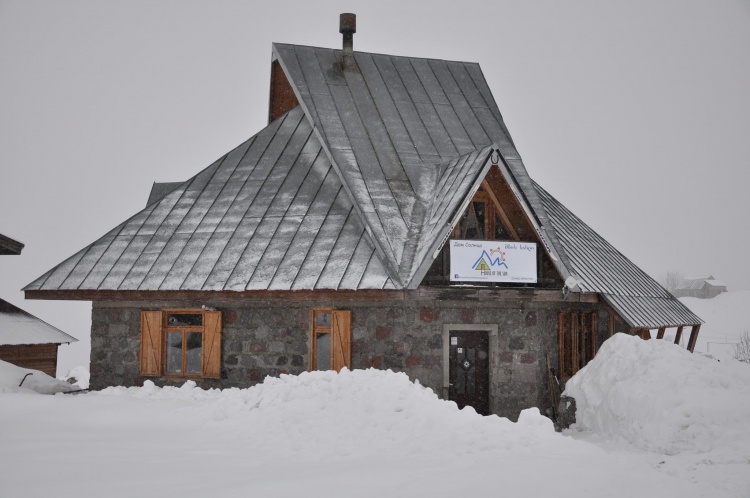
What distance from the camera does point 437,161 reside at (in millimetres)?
16656

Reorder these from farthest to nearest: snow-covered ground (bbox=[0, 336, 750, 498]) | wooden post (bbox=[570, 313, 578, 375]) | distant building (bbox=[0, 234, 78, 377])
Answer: distant building (bbox=[0, 234, 78, 377]) → wooden post (bbox=[570, 313, 578, 375]) → snow-covered ground (bbox=[0, 336, 750, 498])

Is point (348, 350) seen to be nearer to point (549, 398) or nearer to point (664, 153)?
point (549, 398)

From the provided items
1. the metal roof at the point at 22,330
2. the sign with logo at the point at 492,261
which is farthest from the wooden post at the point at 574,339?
the metal roof at the point at 22,330

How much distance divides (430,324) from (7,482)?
8157 millimetres

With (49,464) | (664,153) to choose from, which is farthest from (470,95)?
(664,153)

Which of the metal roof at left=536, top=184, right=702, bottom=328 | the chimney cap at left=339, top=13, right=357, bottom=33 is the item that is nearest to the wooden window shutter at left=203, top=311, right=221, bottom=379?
the metal roof at left=536, top=184, right=702, bottom=328

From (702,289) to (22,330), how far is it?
87166mm

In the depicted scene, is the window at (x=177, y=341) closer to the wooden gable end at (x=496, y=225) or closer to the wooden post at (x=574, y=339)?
the wooden gable end at (x=496, y=225)

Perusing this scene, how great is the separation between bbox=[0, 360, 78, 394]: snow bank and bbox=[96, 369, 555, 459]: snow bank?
12.8 ft

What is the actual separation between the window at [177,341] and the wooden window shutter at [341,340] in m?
2.53

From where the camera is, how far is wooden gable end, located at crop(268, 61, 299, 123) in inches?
760

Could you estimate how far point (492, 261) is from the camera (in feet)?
46.1

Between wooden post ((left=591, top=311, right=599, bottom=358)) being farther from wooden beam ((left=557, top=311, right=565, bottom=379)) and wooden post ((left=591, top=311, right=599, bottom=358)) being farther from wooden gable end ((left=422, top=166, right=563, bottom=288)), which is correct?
wooden gable end ((left=422, top=166, right=563, bottom=288))

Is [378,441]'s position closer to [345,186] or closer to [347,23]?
[345,186]
